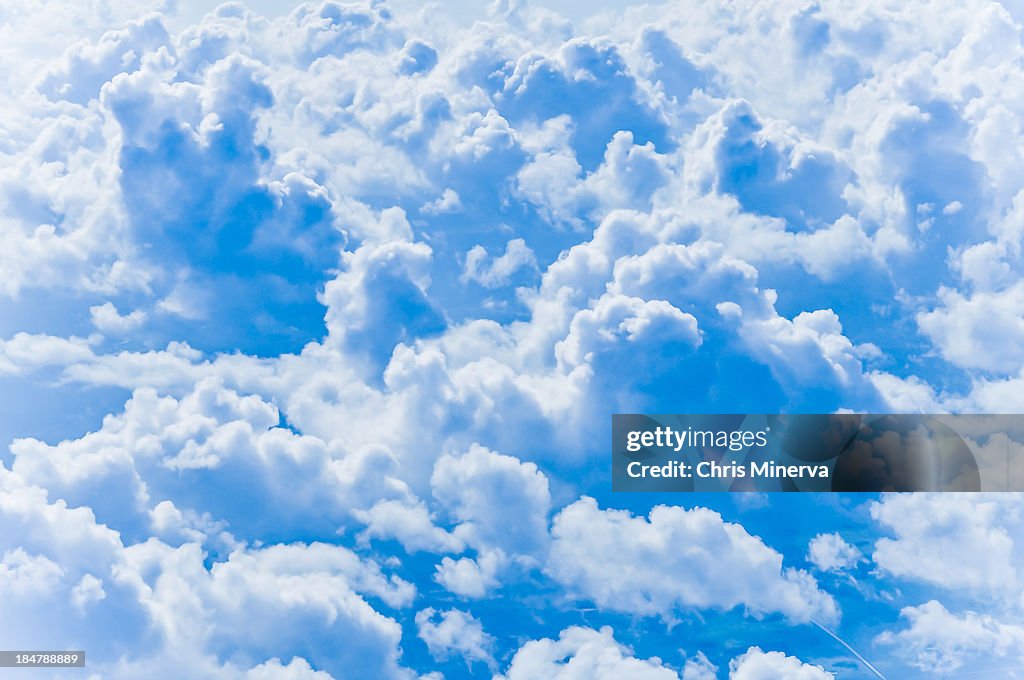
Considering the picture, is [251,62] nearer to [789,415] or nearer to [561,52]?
[561,52]

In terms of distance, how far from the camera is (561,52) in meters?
15.3

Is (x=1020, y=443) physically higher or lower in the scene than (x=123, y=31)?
lower

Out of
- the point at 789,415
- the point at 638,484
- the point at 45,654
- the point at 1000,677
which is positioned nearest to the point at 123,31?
the point at 45,654

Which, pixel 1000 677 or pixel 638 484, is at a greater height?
pixel 638 484

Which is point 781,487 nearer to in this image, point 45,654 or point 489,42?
point 489,42

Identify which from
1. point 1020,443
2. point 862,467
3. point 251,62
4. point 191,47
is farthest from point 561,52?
point 1020,443

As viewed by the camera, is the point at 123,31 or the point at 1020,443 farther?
the point at 123,31

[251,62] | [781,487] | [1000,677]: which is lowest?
[1000,677]

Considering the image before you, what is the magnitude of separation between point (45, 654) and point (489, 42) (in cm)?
1262

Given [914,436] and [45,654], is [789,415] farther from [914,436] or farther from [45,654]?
[45,654]

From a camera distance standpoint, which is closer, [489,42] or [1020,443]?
[1020,443]

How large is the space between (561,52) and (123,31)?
7987mm

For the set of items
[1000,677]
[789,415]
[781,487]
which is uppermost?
[789,415]

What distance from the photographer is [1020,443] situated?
13633 millimetres
